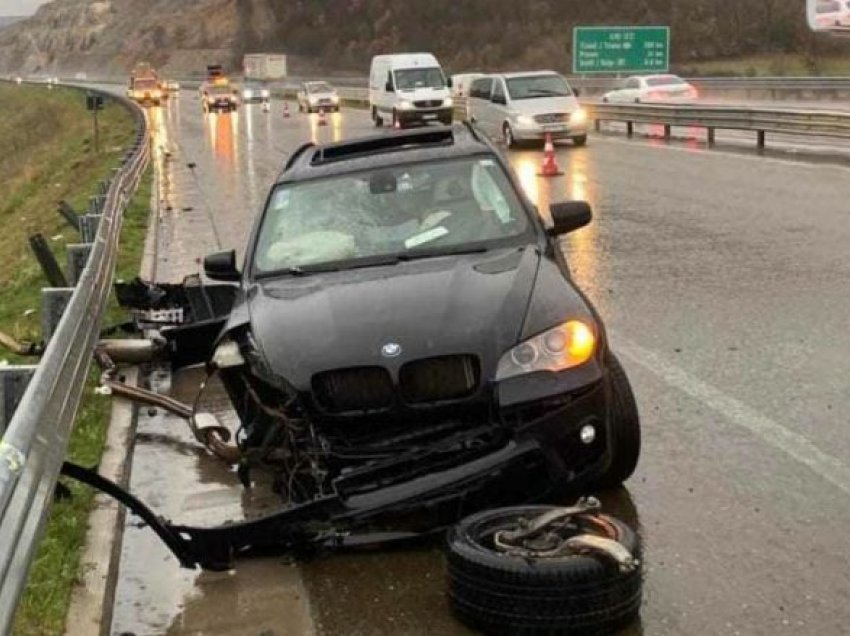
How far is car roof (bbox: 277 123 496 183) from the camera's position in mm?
7023

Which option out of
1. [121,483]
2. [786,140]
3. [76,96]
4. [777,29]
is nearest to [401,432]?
[121,483]

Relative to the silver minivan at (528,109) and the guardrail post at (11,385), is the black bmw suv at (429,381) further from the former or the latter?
the silver minivan at (528,109)

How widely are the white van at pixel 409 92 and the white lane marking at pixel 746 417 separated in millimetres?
32134

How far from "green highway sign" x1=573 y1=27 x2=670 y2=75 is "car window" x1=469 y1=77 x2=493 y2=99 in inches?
736

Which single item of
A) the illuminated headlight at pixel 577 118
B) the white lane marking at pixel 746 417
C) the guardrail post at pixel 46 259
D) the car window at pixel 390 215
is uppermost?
the car window at pixel 390 215

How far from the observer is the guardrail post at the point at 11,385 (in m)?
5.07

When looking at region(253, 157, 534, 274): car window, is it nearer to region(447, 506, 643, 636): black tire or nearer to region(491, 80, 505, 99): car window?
region(447, 506, 643, 636): black tire

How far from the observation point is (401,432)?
16.1 feet

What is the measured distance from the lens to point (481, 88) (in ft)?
108

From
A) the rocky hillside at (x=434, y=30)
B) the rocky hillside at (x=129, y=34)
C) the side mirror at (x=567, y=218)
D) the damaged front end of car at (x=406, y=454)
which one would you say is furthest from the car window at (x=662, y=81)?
the rocky hillside at (x=129, y=34)

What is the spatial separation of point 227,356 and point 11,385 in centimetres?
95

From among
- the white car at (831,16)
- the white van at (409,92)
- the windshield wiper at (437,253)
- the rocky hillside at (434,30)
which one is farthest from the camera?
the rocky hillside at (434,30)

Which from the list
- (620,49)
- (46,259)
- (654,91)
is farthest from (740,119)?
(620,49)

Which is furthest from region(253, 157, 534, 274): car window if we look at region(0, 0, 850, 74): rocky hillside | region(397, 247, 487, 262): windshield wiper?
region(0, 0, 850, 74): rocky hillside
